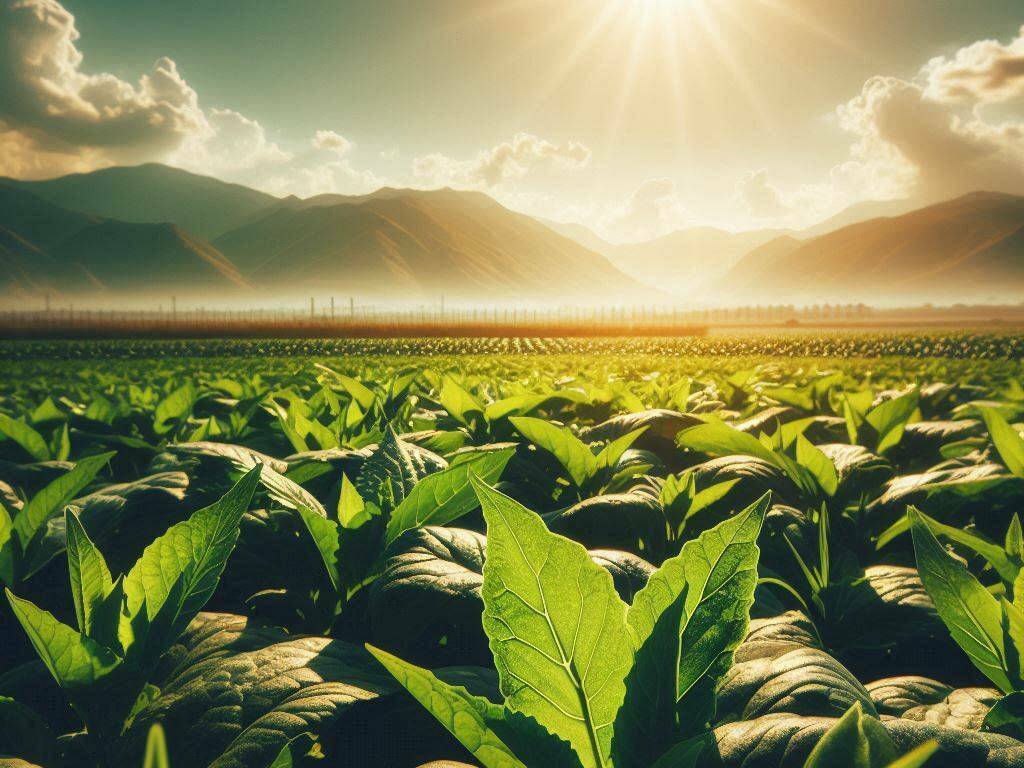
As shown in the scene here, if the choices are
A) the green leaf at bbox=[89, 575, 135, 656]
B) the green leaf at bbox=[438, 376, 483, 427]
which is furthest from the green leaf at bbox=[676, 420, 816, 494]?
the green leaf at bbox=[89, 575, 135, 656]

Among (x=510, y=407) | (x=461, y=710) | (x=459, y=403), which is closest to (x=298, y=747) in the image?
(x=461, y=710)

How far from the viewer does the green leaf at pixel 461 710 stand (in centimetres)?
54

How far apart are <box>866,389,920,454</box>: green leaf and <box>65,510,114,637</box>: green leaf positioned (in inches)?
89.7

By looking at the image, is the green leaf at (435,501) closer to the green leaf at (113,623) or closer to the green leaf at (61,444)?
the green leaf at (113,623)

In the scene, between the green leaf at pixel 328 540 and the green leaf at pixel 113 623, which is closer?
the green leaf at pixel 113 623

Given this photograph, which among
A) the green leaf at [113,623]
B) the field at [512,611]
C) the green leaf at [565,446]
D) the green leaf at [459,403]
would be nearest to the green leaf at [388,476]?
the field at [512,611]

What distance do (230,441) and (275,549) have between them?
1.27 metres

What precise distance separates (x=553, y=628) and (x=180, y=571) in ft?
1.69

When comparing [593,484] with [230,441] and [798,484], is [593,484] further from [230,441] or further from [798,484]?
[230,441]

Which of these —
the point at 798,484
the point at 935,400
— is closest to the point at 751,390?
the point at 935,400

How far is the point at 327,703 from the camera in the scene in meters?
0.72

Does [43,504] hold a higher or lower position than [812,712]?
higher

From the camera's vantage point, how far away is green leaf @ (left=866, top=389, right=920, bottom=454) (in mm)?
2213

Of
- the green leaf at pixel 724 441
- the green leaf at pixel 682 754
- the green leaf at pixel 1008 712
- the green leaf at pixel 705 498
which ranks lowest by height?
the green leaf at pixel 1008 712
